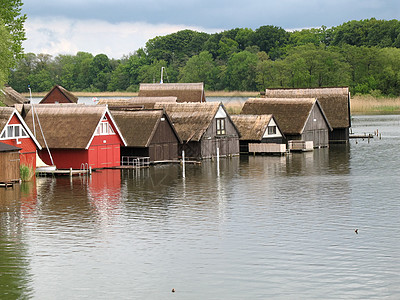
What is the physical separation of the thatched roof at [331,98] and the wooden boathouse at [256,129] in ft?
49.7

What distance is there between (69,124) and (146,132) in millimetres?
7014

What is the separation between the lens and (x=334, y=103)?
95.9 m

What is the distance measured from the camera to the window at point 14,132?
57.3 m

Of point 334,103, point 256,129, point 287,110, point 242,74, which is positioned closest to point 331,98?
point 334,103

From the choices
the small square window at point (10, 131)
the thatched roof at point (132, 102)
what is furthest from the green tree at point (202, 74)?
the small square window at point (10, 131)

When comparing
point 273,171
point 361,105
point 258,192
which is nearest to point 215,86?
point 361,105

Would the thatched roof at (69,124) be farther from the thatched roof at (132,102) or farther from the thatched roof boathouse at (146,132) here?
the thatched roof at (132,102)

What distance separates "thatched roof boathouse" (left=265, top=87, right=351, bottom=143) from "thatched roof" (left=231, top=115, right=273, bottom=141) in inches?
672

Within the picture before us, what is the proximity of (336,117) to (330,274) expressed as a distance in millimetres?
66360

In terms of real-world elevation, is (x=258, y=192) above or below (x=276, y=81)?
below

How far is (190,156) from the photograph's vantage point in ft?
243

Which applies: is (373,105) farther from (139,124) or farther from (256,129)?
(139,124)

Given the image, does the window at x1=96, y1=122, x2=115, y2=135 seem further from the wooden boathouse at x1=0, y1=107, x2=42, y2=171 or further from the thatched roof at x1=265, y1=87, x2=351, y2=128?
the thatched roof at x1=265, y1=87, x2=351, y2=128

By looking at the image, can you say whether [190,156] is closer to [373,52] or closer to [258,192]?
[258,192]
